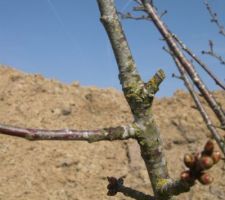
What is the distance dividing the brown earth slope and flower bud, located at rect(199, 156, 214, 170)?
11.1 meters

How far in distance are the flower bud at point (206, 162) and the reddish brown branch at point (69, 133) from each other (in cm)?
56

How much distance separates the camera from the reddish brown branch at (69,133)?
5.22ft

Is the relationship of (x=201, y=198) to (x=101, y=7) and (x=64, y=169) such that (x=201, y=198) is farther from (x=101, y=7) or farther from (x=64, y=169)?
(x=101, y=7)

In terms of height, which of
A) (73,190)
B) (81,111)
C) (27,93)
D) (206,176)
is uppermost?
(27,93)

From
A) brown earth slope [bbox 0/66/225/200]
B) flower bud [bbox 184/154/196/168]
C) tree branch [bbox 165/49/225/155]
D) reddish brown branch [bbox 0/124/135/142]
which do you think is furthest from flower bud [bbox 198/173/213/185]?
brown earth slope [bbox 0/66/225/200]

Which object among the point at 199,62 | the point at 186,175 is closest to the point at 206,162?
the point at 186,175

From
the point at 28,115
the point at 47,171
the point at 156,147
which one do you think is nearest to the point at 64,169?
the point at 47,171

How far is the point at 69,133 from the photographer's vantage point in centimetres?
169

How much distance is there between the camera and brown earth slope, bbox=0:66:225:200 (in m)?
12.8

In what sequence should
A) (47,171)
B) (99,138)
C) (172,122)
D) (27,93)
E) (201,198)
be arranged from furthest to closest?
(27,93) < (172,122) < (47,171) < (201,198) < (99,138)

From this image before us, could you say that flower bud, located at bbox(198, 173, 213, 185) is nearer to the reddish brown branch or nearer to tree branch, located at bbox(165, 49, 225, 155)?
the reddish brown branch

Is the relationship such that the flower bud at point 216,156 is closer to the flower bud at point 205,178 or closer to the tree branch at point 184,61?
the flower bud at point 205,178

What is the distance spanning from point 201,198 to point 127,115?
4810mm

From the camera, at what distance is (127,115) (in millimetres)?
16391
